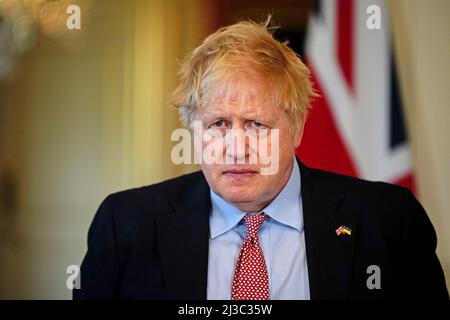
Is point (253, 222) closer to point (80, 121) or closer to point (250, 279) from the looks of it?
point (250, 279)

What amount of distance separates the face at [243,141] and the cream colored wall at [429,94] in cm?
57

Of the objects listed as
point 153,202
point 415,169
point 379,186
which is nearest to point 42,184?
point 153,202

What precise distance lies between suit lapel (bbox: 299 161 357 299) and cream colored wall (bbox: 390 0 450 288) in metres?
0.46

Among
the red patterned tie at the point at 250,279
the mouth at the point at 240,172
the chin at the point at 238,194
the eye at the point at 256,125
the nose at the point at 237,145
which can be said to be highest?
the eye at the point at 256,125

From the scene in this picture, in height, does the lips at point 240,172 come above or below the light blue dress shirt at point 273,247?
above

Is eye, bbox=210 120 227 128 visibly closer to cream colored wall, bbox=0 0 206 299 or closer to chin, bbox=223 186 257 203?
chin, bbox=223 186 257 203

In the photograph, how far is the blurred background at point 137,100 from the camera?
1510 mm

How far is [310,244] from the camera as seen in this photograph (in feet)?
3.84

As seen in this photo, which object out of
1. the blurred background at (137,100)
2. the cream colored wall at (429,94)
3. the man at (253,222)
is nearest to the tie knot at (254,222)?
the man at (253,222)

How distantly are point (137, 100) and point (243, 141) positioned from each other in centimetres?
53

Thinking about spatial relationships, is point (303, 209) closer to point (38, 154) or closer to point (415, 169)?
point (415, 169)

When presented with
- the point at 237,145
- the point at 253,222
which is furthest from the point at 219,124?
the point at 253,222

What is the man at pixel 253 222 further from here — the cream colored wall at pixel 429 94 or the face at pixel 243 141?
the cream colored wall at pixel 429 94

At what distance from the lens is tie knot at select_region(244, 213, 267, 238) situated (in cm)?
118
